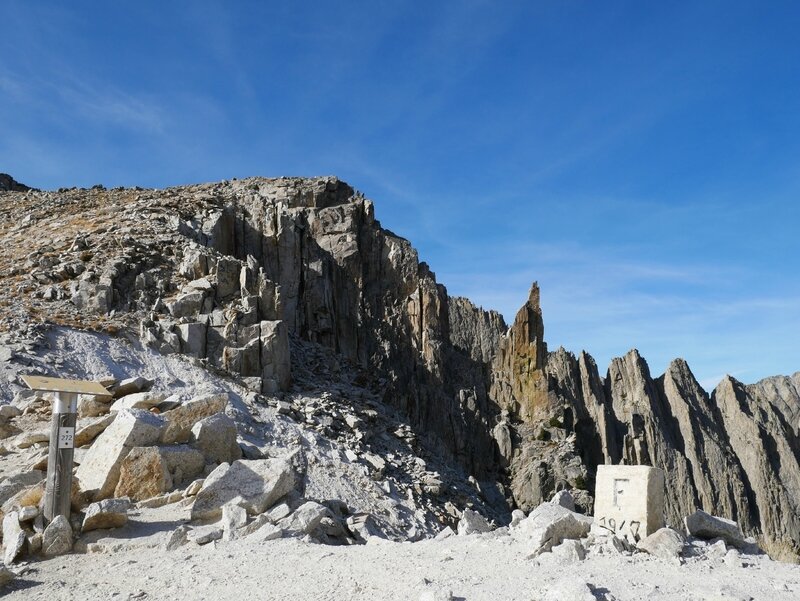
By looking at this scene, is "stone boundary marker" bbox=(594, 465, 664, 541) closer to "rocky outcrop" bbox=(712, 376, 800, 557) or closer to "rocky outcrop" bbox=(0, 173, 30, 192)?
"rocky outcrop" bbox=(712, 376, 800, 557)

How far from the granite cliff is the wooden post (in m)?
10.5

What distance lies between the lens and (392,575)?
10.2m

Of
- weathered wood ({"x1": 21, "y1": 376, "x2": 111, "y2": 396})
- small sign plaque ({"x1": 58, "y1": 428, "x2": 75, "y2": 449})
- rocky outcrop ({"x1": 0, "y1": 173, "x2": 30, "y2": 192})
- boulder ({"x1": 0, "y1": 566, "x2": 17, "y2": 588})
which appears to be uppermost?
rocky outcrop ({"x1": 0, "y1": 173, "x2": 30, "y2": 192})

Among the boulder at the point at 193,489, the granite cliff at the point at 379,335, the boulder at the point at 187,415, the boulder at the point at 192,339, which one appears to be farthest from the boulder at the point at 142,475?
the boulder at the point at 192,339

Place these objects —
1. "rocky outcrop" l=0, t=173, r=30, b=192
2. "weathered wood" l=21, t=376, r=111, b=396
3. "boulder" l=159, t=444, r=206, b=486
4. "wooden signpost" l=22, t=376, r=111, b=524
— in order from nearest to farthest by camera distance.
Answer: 1. "wooden signpost" l=22, t=376, r=111, b=524
2. "weathered wood" l=21, t=376, r=111, b=396
3. "boulder" l=159, t=444, r=206, b=486
4. "rocky outcrop" l=0, t=173, r=30, b=192

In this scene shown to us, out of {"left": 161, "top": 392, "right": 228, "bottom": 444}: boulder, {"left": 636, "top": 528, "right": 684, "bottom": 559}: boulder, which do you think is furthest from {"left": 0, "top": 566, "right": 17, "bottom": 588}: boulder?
{"left": 636, "top": 528, "right": 684, "bottom": 559}: boulder

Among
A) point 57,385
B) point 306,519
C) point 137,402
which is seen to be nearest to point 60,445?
point 57,385

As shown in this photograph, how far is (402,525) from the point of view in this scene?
18953 mm

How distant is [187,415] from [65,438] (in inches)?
144

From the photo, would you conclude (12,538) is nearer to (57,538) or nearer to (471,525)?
(57,538)

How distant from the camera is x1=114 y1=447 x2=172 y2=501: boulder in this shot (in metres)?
14.4

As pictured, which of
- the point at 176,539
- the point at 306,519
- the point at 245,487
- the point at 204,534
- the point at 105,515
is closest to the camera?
the point at 176,539

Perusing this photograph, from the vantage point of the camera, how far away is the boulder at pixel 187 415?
15547 mm

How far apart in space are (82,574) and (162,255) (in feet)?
66.8
